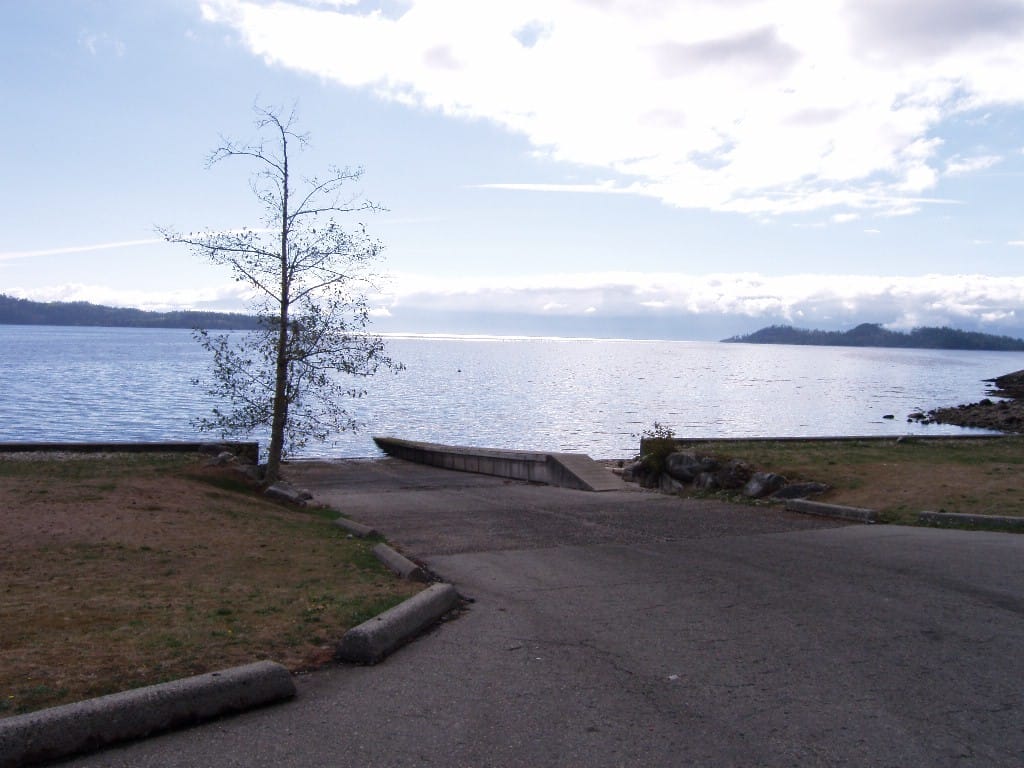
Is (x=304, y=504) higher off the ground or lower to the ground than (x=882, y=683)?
lower

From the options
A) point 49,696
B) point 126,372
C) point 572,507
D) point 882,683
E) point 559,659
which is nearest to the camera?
point 49,696

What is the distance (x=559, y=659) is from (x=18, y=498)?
8692 millimetres

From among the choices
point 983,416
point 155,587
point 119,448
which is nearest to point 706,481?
point 155,587

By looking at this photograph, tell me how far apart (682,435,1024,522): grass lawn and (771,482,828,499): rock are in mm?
232

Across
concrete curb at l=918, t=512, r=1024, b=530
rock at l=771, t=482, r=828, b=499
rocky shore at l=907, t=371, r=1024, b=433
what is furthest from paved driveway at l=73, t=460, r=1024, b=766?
rocky shore at l=907, t=371, r=1024, b=433

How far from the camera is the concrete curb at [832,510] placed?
1305 cm

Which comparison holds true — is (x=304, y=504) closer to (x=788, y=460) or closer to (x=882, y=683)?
A: (x=788, y=460)

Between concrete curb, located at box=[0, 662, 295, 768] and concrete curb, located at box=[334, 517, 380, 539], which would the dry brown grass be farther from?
concrete curb, located at box=[0, 662, 295, 768]

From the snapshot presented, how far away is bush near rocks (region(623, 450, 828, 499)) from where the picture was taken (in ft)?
51.3

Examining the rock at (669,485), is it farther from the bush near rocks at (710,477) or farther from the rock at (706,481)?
the rock at (706,481)

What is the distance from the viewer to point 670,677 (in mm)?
5898

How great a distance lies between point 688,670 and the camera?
19.8 ft

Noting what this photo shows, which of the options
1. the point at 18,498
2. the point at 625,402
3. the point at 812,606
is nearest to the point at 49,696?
the point at 812,606

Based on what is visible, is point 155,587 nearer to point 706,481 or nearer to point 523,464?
point 706,481
